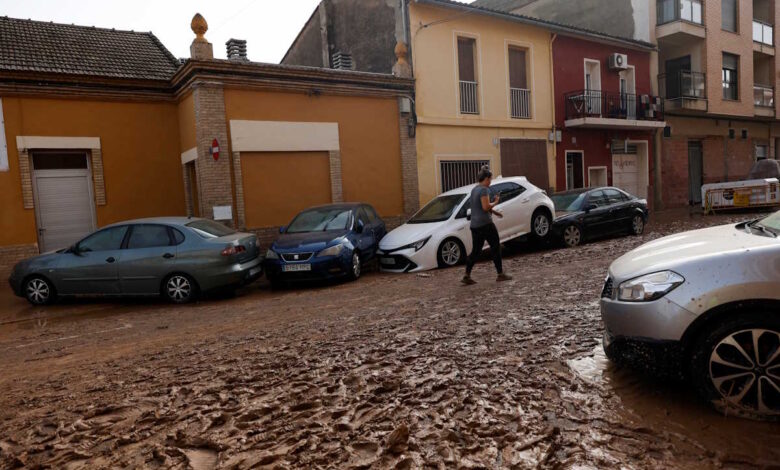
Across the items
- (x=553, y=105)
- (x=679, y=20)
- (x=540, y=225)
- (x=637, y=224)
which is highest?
(x=679, y=20)

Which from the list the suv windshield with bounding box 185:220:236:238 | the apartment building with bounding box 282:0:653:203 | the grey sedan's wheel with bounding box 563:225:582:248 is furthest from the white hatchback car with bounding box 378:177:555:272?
the apartment building with bounding box 282:0:653:203

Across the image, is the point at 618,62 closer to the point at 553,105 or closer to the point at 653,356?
the point at 553,105

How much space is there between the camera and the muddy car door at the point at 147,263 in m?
8.91

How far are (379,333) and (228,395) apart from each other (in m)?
1.87

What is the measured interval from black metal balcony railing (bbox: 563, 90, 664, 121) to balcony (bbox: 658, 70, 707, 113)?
3.29ft

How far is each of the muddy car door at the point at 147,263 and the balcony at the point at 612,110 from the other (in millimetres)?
14598

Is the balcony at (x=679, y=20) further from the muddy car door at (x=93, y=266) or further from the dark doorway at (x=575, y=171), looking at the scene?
the muddy car door at (x=93, y=266)

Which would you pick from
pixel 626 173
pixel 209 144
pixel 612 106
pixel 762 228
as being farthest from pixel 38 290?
pixel 626 173

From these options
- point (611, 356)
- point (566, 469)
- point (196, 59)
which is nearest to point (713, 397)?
point (611, 356)

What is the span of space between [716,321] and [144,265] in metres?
8.32

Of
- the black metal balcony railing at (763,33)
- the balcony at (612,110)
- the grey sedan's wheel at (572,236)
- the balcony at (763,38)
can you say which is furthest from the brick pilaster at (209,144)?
the black metal balcony railing at (763,33)

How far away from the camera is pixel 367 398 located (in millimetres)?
3725

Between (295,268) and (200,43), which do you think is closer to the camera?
(295,268)

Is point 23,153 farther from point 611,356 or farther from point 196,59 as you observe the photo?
point 611,356
